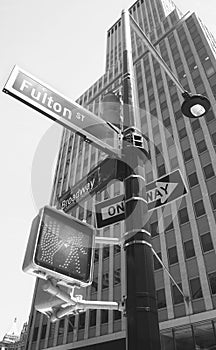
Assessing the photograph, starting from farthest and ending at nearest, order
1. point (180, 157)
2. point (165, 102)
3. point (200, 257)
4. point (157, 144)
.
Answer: point (165, 102)
point (157, 144)
point (180, 157)
point (200, 257)

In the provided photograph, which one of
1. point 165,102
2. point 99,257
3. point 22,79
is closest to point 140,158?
point 22,79

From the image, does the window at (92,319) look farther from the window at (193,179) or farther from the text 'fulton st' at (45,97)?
the text 'fulton st' at (45,97)

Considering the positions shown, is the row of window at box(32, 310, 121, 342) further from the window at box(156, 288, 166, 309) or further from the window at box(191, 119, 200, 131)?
the window at box(191, 119, 200, 131)

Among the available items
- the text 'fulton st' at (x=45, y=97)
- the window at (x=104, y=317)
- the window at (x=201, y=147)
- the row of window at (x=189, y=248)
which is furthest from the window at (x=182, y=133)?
the text 'fulton st' at (x=45, y=97)

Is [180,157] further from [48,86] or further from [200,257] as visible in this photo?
[48,86]

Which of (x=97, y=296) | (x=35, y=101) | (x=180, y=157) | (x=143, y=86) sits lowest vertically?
(x=35, y=101)

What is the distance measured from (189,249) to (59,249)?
919 inches

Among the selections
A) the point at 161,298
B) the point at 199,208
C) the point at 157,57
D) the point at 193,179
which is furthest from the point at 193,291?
the point at 157,57

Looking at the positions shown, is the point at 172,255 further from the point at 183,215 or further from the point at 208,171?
the point at 208,171

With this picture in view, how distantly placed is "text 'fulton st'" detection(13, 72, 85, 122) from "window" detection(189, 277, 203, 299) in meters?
21.4

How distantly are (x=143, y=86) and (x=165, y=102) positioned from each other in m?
7.48

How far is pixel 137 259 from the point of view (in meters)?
2.48

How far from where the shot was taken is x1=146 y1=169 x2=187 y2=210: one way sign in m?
3.35

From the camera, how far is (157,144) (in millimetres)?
34438
